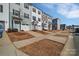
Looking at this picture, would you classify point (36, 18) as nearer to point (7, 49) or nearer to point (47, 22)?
point (47, 22)

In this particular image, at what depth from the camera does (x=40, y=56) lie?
272 centimetres

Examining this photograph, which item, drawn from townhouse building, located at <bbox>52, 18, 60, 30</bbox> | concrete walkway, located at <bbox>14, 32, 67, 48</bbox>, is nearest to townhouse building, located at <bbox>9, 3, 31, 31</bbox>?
concrete walkway, located at <bbox>14, 32, 67, 48</bbox>

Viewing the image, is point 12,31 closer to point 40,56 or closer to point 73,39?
point 40,56

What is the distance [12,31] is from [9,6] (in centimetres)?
32

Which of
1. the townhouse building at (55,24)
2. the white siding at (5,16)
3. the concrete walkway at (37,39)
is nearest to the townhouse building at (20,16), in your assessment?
the white siding at (5,16)

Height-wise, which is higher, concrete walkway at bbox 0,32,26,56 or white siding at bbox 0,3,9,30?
white siding at bbox 0,3,9,30

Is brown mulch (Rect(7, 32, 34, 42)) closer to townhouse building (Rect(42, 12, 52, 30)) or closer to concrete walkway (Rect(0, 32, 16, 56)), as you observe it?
concrete walkway (Rect(0, 32, 16, 56))

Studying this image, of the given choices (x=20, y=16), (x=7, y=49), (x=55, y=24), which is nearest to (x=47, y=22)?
(x=55, y=24)

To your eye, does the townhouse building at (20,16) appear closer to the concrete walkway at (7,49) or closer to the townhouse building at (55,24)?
the concrete walkway at (7,49)

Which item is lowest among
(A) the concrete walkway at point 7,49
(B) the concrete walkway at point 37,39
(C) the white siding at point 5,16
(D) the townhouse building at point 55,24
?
(A) the concrete walkway at point 7,49

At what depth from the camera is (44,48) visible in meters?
2.76

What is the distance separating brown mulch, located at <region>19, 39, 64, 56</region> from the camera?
2742 millimetres

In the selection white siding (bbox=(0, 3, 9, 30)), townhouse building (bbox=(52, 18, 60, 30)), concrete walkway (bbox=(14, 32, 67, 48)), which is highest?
white siding (bbox=(0, 3, 9, 30))

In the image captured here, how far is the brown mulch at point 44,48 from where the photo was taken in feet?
9.00
